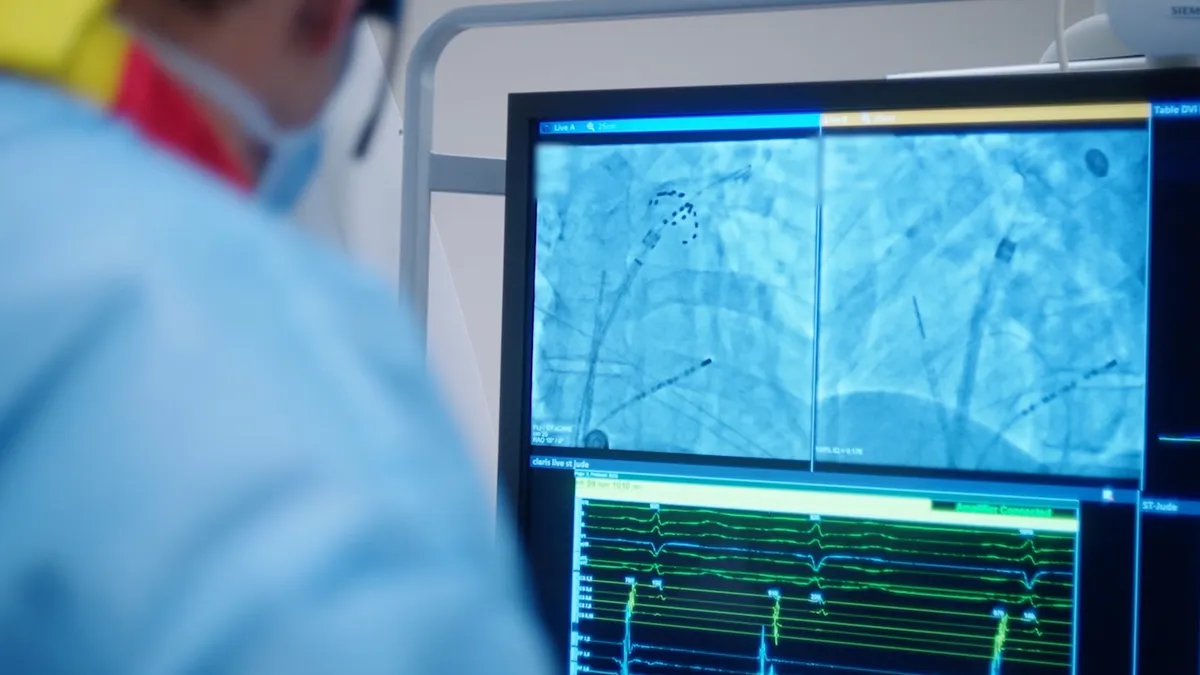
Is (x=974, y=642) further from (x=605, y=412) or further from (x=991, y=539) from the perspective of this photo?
(x=605, y=412)

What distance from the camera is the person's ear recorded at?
437 millimetres

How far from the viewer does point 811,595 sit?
0.69 meters

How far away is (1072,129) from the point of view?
25.8 inches

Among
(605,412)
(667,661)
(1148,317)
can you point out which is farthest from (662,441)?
(1148,317)

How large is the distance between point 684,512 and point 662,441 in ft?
0.17

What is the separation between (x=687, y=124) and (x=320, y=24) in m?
0.34

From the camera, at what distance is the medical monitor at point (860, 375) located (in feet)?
2.08

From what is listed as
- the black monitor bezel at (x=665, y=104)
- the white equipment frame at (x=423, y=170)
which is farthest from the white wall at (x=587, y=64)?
the black monitor bezel at (x=665, y=104)

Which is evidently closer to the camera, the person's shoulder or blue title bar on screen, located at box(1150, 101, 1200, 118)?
the person's shoulder

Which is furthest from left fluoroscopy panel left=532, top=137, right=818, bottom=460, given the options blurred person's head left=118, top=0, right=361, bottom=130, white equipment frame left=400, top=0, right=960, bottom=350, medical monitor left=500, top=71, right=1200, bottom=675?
blurred person's head left=118, top=0, right=361, bottom=130

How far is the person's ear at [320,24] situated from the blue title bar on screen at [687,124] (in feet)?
1.02

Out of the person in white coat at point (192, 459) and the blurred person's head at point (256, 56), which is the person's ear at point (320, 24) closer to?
the blurred person's head at point (256, 56)

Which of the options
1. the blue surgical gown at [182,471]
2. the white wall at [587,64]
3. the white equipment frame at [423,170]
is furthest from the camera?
the white wall at [587,64]

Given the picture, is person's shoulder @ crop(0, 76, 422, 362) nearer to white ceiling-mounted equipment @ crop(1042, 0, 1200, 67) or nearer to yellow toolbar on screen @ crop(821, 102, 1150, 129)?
yellow toolbar on screen @ crop(821, 102, 1150, 129)
